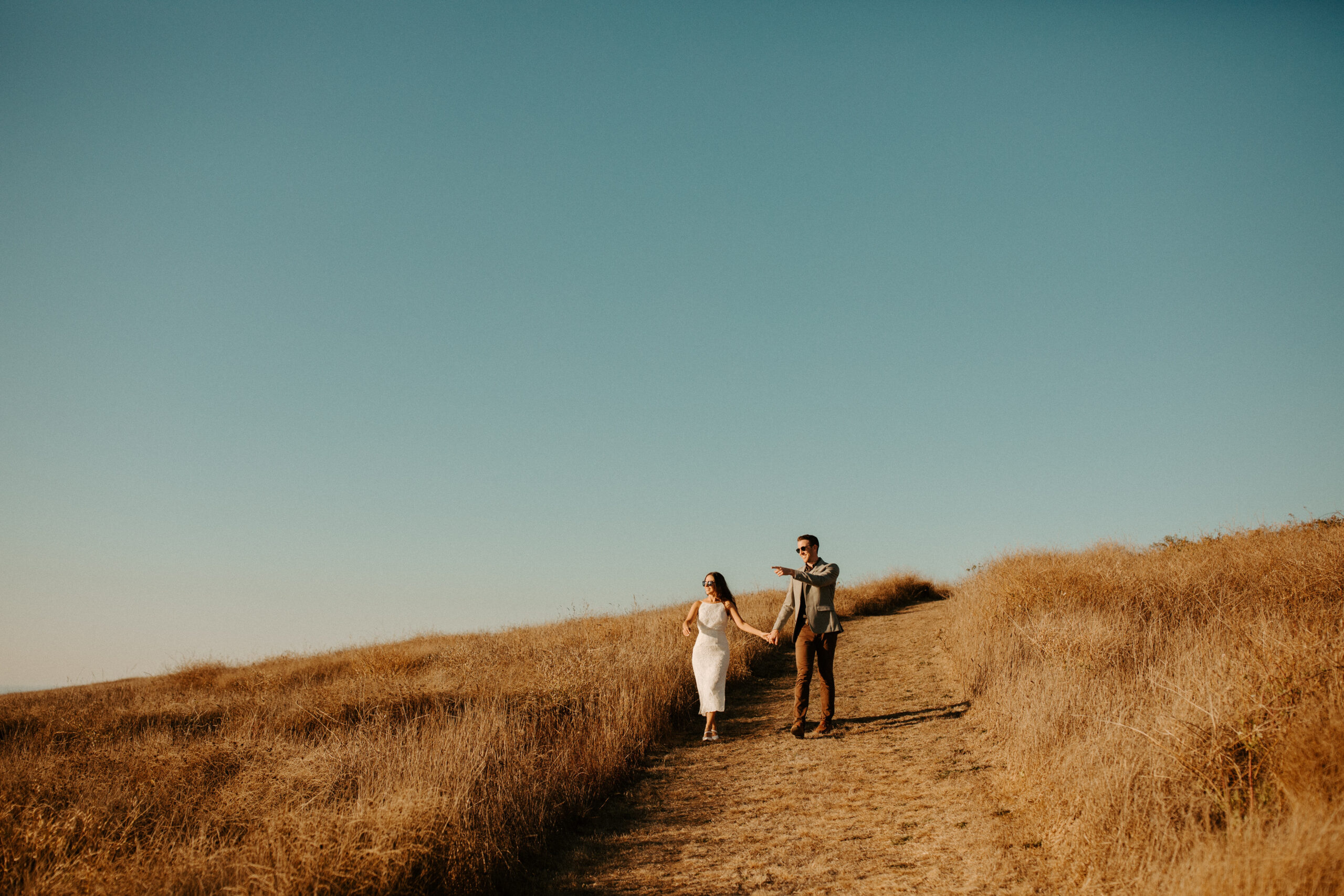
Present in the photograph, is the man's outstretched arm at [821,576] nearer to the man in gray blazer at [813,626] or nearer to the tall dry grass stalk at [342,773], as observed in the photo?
the man in gray blazer at [813,626]

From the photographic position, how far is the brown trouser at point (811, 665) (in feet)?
28.5

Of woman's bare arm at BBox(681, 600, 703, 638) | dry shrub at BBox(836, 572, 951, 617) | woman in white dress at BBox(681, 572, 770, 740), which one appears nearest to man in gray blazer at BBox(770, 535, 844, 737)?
woman in white dress at BBox(681, 572, 770, 740)

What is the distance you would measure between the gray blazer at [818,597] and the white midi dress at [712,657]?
0.97 m

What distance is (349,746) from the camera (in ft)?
23.5

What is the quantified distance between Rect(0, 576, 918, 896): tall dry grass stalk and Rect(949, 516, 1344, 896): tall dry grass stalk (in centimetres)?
452

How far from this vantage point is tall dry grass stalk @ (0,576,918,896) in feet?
14.6

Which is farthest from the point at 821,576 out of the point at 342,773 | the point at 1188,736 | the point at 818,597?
the point at 342,773

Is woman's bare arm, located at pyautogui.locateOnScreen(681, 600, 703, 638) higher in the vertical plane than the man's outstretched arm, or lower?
lower

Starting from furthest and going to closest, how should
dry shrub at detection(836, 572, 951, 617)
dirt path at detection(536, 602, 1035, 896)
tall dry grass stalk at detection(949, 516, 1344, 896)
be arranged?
1. dry shrub at detection(836, 572, 951, 617)
2. dirt path at detection(536, 602, 1035, 896)
3. tall dry grass stalk at detection(949, 516, 1344, 896)

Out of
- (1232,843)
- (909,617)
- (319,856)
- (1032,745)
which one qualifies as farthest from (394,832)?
(909,617)

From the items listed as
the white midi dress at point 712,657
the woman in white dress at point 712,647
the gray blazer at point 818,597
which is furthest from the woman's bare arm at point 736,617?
the gray blazer at point 818,597

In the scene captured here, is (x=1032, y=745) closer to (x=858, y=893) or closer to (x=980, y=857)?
(x=980, y=857)

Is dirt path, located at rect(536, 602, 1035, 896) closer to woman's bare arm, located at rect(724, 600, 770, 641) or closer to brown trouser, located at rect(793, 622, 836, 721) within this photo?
brown trouser, located at rect(793, 622, 836, 721)

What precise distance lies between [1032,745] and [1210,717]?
197 cm
